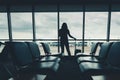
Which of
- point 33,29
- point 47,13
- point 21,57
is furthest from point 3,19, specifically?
point 21,57

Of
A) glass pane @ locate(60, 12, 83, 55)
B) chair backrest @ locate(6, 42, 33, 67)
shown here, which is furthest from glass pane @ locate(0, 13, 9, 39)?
chair backrest @ locate(6, 42, 33, 67)

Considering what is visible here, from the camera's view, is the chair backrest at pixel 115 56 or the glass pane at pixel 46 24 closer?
the chair backrest at pixel 115 56

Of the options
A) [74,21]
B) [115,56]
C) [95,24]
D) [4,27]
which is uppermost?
[74,21]

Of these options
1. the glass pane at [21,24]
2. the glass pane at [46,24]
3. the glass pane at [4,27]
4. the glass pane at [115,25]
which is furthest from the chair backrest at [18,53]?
the glass pane at [115,25]

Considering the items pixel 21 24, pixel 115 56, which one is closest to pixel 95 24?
pixel 21 24

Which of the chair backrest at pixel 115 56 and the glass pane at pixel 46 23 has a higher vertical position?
the glass pane at pixel 46 23

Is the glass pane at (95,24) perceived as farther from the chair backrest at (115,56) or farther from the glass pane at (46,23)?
the chair backrest at (115,56)

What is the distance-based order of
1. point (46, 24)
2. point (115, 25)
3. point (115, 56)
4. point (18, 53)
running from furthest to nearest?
point (46, 24) < point (115, 25) < point (115, 56) < point (18, 53)

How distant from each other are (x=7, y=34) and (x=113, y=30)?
4.24 meters

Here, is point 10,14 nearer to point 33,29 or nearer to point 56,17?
point 33,29

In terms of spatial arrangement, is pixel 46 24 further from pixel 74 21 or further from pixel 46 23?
pixel 74 21

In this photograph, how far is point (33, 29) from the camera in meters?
7.05

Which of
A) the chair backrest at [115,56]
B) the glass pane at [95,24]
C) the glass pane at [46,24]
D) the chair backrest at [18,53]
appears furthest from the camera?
the glass pane at [46,24]

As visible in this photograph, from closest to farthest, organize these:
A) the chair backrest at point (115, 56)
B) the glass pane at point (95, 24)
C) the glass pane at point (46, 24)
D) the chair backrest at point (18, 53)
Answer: the chair backrest at point (18, 53) → the chair backrest at point (115, 56) → the glass pane at point (95, 24) → the glass pane at point (46, 24)
